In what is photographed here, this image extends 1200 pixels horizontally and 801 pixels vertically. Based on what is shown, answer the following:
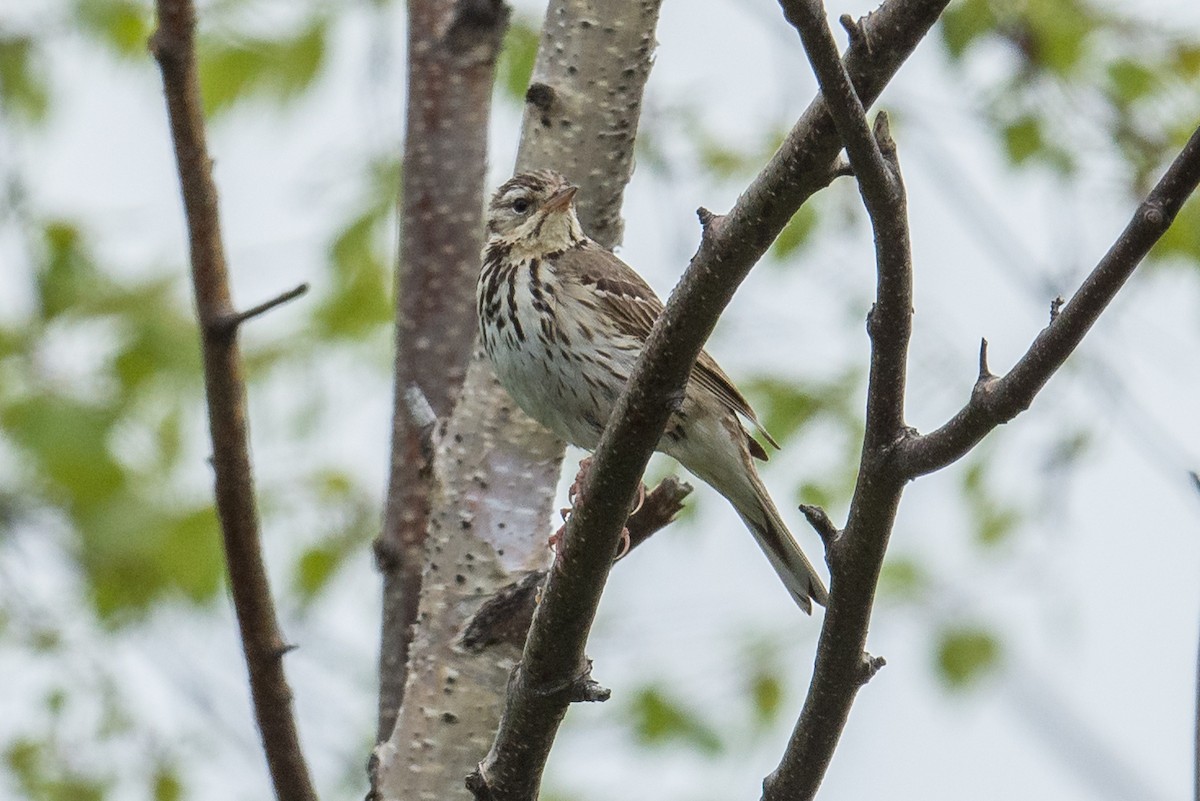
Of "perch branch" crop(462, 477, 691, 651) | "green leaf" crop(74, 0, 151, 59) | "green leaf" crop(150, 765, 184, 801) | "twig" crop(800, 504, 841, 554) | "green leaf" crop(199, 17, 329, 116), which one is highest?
Result: "green leaf" crop(74, 0, 151, 59)

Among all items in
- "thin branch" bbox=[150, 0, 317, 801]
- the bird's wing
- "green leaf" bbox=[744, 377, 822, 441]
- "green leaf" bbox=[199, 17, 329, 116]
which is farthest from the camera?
"green leaf" bbox=[199, 17, 329, 116]

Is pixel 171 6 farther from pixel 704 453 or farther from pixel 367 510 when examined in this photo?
pixel 367 510

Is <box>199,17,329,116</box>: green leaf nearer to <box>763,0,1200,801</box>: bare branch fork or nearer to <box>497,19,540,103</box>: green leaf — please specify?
<box>497,19,540,103</box>: green leaf

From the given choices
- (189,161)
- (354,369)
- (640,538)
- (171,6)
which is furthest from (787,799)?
(354,369)

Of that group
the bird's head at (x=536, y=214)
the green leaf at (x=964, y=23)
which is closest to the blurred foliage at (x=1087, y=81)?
the green leaf at (x=964, y=23)

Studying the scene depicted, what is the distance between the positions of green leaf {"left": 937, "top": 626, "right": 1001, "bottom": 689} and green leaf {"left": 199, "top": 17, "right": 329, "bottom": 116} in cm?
401

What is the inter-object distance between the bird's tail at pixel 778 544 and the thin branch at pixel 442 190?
0.94 metres

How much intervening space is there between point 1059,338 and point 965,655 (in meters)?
5.83

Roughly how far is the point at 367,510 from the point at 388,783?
3.80 metres

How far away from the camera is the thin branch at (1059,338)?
1951 mm

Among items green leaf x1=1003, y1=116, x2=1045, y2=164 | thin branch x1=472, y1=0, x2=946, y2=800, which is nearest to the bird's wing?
thin branch x1=472, y1=0, x2=946, y2=800

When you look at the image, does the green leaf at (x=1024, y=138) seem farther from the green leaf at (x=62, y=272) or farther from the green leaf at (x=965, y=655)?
the green leaf at (x=62, y=272)

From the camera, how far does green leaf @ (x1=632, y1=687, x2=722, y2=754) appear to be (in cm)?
704

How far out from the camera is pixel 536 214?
14.3 ft
